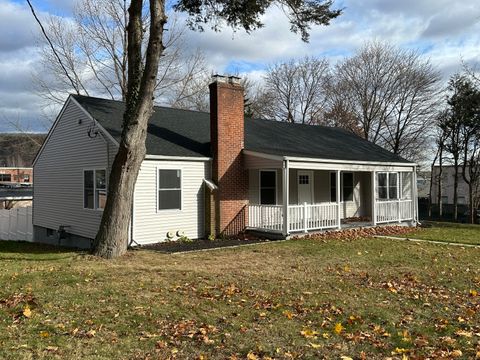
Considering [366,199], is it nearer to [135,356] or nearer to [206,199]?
[206,199]

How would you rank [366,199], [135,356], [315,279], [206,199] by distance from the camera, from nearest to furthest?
[135,356]
[315,279]
[206,199]
[366,199]

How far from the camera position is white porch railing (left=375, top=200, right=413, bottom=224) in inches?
717

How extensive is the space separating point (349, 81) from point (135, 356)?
37.4m

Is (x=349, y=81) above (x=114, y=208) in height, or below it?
above

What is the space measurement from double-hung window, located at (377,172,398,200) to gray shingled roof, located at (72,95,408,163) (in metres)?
0.91

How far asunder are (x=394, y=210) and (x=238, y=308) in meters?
13.9

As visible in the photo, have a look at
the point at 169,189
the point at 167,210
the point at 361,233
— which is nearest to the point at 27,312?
the point at 167,210

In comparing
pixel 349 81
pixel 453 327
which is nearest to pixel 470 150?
pixel 349 81

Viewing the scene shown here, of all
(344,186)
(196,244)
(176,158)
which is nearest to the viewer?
(196,244)

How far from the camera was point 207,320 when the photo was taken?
589cm

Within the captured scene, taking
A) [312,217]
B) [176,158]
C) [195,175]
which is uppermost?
[176,158]

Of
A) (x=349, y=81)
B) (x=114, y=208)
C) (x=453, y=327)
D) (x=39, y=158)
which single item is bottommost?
(x=453, y=327)

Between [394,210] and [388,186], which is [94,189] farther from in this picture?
[388,186]

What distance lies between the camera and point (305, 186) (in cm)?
1859
